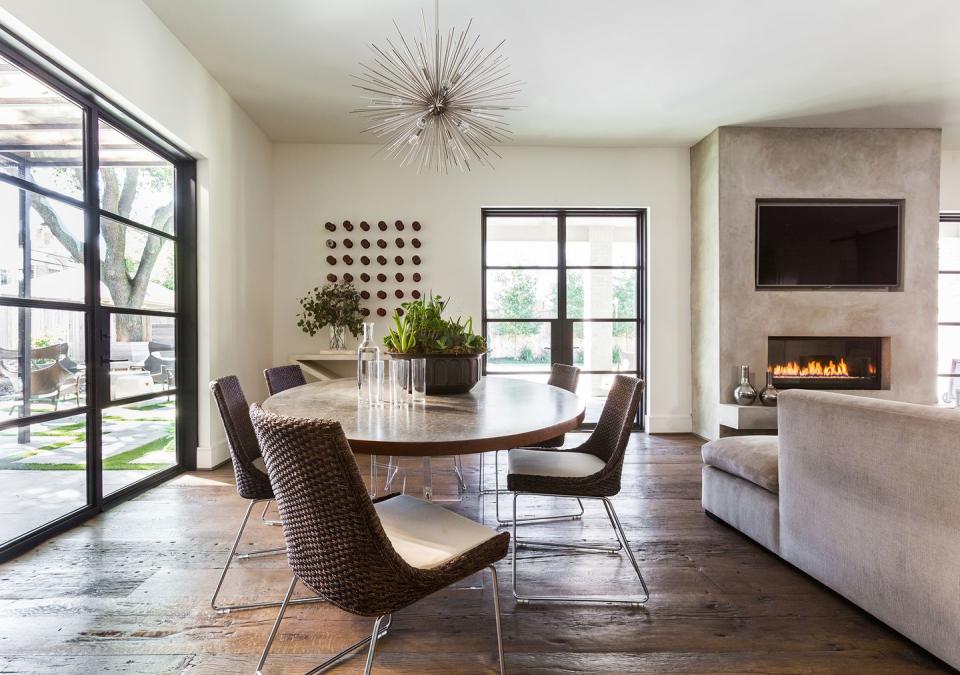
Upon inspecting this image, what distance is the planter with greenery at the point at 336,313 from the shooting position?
173 inches

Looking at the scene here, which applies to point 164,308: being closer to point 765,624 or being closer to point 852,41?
point 765,624

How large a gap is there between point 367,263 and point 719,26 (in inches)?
127

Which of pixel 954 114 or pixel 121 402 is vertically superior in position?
pixel 954 114

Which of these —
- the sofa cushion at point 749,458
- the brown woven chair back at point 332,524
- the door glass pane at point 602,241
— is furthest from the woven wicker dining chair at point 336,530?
the door glass pane at point 602,241

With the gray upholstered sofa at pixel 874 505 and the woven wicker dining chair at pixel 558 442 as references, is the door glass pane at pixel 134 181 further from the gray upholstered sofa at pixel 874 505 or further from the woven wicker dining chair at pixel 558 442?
the gray upholstered sofa at pixel 874 505

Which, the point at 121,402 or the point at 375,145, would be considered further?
the point at 375,145

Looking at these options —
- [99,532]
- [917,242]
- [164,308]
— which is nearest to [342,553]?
[99,532]

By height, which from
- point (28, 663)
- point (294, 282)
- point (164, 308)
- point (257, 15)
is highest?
point (257, 15)

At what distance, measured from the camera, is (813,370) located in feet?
14.4

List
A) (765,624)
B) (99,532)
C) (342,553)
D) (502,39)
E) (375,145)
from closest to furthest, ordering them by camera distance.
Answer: (342,553) → (765,624) → (99,532) → (502,39) → (375,145)

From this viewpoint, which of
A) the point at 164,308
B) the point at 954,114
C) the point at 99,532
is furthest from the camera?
the point at 954,114

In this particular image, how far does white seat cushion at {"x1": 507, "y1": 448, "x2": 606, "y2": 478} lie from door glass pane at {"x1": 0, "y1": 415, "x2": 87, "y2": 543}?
6.93 feet

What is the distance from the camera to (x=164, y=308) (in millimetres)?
3271

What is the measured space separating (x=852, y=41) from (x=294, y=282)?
453cm
